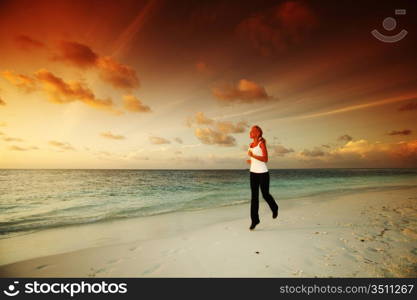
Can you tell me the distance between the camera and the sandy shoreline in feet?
12.1

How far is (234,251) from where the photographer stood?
4453 millimetres

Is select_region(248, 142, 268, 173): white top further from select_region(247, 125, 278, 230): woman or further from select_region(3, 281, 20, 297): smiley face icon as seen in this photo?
select_region(3, 281, 20, 297): smiley face icon

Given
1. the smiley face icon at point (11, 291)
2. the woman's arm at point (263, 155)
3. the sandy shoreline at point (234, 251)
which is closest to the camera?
the smiley face icon at point (11, 291)

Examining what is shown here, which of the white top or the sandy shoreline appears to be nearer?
the sandy shoreline

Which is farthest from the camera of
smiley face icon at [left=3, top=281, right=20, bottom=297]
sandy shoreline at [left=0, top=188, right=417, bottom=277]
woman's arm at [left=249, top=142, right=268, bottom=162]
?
woman's arm at [left=249, top=142, right=268, bottom=162]

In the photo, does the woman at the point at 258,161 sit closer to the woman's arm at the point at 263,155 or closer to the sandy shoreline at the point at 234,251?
the woman's arm at the point at 263,155

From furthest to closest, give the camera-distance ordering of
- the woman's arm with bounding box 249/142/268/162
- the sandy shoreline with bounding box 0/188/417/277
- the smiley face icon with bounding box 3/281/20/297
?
the woman's arm with bounding box 249/142/268/162
the sandy shoreline with bounding box 0/188/417/277
the smiley face icon with bounding box 3/281/20/297

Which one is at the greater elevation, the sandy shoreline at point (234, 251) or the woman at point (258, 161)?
the woman at point (258, 161)

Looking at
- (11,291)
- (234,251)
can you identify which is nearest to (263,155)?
(234,251)

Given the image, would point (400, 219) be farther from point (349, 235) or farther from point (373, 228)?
point (349, 235)

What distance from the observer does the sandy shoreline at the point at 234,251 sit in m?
3.70

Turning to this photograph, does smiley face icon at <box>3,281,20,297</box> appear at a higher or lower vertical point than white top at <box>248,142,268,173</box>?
lower

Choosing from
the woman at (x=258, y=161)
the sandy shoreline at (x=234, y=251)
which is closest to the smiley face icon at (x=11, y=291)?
the sandy shoreline at (x=234, y=251)

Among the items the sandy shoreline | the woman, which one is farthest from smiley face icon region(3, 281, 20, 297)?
the woman
